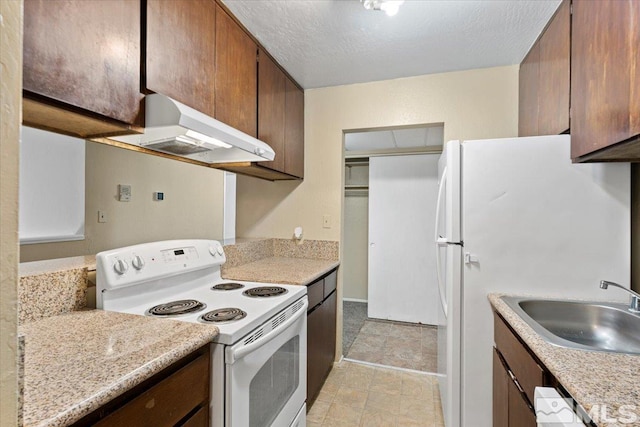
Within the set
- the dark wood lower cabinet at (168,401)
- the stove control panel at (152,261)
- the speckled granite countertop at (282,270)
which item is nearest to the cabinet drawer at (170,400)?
the dark wood lower cabinet at (168,401)

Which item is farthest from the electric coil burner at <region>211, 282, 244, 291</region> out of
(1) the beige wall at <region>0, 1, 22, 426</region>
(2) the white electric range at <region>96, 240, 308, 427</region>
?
(1) the beige wall at <region>0, 1, 22, 426</region>

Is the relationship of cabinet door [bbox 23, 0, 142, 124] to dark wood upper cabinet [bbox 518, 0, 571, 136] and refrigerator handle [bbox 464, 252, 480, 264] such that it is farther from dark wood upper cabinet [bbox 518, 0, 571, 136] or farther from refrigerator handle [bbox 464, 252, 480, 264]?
dark wood upper cabinet [bbox 518, 0, 571, 136]

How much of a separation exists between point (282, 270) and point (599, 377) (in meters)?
1.60

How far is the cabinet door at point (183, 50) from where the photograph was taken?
3.79 feet

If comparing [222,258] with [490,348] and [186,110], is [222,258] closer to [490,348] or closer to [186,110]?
[186,110]

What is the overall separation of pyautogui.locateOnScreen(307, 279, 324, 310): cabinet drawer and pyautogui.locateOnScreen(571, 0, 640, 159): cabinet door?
1494 millimetres

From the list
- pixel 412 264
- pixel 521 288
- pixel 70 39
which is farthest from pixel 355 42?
pixel 412 264

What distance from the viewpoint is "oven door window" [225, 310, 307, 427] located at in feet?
3.38

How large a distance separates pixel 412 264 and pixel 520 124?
1.91 meters

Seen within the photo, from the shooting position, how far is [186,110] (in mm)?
1142

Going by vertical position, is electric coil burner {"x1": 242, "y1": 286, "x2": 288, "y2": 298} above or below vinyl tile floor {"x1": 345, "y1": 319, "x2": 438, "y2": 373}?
above

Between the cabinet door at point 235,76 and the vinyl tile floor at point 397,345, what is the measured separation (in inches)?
84.3

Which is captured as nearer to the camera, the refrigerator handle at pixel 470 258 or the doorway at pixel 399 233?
the refrigerator handle at pixel 470 258

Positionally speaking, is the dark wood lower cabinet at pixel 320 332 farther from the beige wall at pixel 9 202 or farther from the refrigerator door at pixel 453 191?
the beige wall at pixel 9 202
